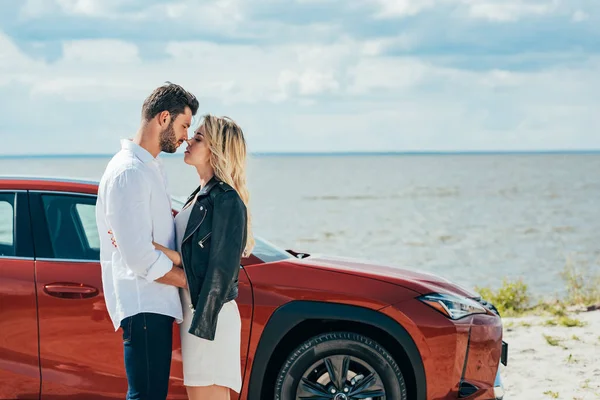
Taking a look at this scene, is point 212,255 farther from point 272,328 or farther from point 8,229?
point 8,229

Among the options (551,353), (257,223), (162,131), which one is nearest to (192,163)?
(162,131)

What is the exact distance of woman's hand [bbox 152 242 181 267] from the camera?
351 centimetres

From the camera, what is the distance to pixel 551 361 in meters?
7.17

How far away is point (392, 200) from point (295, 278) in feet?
149

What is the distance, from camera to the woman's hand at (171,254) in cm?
351

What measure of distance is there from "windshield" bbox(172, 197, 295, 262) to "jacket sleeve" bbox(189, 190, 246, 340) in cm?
114

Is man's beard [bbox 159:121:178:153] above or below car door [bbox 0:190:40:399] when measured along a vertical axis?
above

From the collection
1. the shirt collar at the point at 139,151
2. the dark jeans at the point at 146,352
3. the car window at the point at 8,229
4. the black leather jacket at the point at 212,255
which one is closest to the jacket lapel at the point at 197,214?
the black leather jacket at the point at 212,255

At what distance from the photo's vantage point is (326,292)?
4.55 metres

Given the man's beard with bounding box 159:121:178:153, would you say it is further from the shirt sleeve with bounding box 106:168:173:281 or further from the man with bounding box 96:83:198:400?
the shirt sleeve with bounding box 106:168:173:281

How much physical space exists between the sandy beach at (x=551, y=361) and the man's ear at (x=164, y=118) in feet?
12.1

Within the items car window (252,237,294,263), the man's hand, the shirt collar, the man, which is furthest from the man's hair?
car window (252,237,294,263)

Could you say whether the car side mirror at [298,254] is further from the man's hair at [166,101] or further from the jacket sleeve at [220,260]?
the man's hair at [166,101]

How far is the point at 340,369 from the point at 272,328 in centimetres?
42
